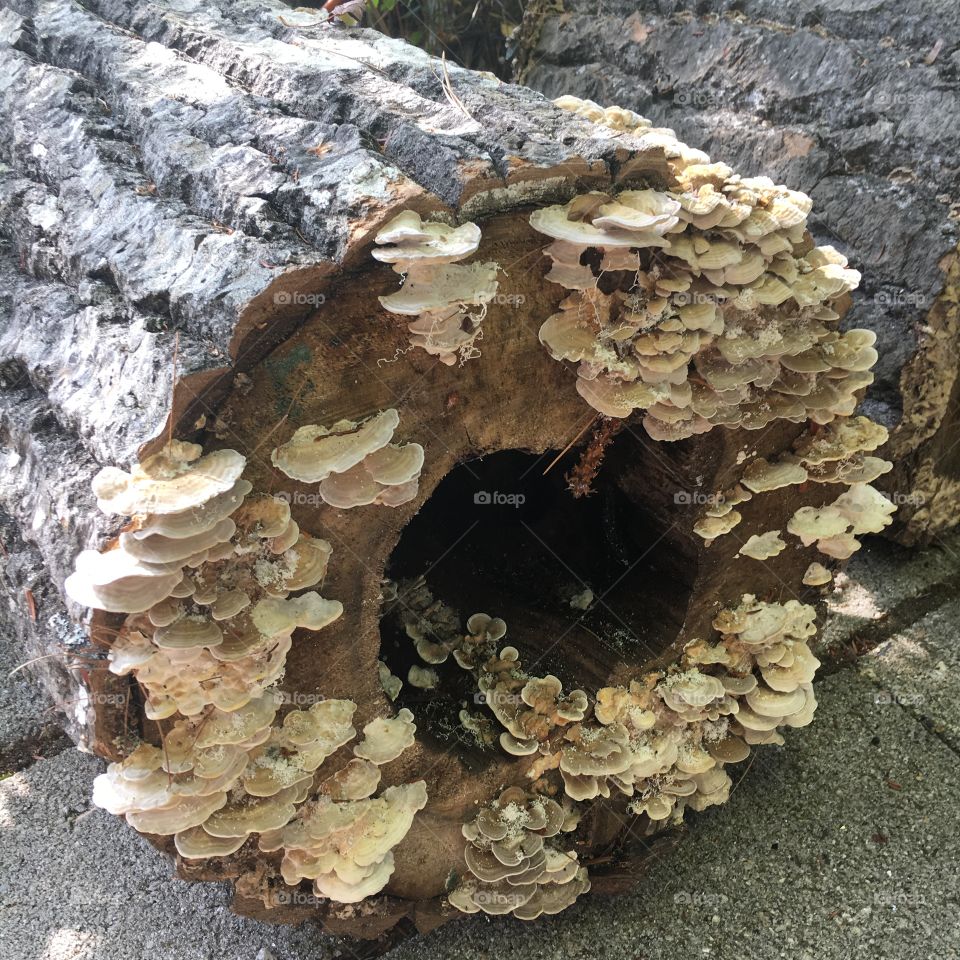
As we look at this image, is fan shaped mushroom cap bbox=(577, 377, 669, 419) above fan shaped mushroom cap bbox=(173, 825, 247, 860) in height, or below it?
above

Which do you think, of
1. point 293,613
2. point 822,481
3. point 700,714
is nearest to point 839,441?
point 822,481

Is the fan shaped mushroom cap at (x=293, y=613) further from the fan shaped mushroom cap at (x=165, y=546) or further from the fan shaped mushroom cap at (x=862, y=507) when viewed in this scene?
the fan shaped mushroom cap at (x=862, y=507)

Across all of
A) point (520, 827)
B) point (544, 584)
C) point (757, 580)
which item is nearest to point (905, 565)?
point (757, 580)

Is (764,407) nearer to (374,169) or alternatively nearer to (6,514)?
(374,169)

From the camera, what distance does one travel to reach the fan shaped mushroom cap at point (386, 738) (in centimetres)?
206

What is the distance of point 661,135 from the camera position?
2145 millimetres

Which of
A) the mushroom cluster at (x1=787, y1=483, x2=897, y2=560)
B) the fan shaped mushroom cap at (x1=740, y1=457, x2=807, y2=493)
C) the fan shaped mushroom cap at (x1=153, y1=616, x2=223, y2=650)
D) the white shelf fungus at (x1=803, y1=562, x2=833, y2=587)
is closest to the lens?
the fan shaped mushroom cap at (x1=153, y1=616, x2=223, y2=650)

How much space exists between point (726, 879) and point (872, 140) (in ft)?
8.71

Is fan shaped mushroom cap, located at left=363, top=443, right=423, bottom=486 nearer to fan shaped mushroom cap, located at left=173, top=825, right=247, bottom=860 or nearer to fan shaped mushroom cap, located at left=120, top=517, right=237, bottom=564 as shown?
fan shaped mushroom cap, located at left=120, top=517, right=237, bottom=564

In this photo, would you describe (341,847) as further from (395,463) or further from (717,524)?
(717,524)

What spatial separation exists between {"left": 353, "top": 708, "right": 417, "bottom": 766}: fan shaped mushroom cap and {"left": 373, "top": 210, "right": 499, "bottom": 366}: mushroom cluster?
953 millimetres

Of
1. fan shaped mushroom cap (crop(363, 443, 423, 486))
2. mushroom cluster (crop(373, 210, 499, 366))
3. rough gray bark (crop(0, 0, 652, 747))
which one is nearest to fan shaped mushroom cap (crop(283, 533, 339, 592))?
fan shaped mushroom cap (crop(363, 443, 423, 486))

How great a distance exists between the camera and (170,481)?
1.47m

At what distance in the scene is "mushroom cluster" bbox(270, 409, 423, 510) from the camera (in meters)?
1.65
